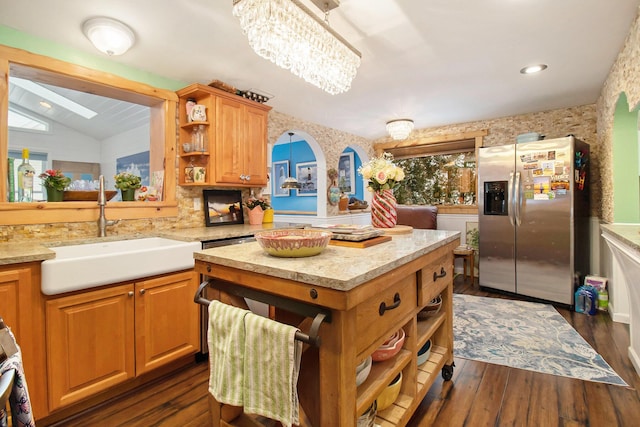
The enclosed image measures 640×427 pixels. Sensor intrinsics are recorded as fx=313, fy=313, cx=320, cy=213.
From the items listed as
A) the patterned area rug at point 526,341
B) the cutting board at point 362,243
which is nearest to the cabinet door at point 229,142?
the cutting board at point 362,243

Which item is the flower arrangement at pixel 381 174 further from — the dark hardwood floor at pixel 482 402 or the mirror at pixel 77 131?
the mirror at pixel 77 131

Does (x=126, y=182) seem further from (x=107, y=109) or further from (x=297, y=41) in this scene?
(x=107, y=109)

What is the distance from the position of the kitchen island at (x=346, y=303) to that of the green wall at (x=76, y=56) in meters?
2.06

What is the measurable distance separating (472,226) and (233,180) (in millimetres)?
3579

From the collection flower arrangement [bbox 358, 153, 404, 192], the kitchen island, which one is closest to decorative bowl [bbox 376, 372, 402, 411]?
the kitchen island

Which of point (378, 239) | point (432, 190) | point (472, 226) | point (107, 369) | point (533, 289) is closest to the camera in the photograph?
point (378, 239)

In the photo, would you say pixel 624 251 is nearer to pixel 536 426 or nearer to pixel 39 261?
pixel 536 426

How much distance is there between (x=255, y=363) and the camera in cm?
108

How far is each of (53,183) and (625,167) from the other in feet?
16.1

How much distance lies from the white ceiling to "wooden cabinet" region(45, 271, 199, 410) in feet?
5.56

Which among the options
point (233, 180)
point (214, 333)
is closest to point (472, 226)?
point (233, 180)

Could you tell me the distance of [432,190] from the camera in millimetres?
5367

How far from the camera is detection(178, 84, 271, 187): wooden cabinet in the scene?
2.88 m

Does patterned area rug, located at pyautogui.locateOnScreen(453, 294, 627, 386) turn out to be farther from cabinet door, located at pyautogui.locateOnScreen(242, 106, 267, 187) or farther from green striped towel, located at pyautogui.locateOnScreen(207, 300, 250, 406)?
cabinet door, located at pyautogui.locateOnScreen(242, 106, 267, 187)
